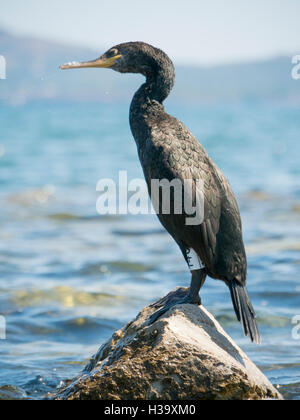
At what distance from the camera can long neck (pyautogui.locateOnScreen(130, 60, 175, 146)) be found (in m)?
4.76

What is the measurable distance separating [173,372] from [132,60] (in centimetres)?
229

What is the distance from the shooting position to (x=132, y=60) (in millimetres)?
4891

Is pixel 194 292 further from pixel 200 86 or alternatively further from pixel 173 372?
pixel 200 86

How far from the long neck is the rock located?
1466 mm

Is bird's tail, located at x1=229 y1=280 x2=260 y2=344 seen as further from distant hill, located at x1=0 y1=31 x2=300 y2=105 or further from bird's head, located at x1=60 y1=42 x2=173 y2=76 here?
distant hill, located at x1=0 y1=31 x2=300 y2=105

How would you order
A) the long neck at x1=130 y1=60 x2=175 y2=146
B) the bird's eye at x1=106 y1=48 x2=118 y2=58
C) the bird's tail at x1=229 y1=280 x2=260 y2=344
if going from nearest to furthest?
1. the bird's tail at x1=229 y1=280 x2=260 y2=344
2. the long neck at x1=130 y1=60 x2=175 y2=146
3. the bird's eye at x1=106 y1=48 x2=118 y2=58

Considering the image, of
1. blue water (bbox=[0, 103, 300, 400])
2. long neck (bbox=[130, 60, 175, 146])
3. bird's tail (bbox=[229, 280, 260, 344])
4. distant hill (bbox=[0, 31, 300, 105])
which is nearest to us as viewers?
bird's tail (bbox=[229, 280, 260, 344])

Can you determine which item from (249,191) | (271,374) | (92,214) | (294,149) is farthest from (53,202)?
(294,149)

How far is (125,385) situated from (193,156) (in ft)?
5.10

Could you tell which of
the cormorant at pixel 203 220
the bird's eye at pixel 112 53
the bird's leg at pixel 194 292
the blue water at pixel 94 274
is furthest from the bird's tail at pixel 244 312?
the bird's eye at pixel 112 53

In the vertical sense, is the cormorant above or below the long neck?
below

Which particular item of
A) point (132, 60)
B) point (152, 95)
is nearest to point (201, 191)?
point (152, 95)

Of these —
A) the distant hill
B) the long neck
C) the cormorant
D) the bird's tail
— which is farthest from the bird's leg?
the distant hill

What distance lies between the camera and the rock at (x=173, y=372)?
384 centimetres
